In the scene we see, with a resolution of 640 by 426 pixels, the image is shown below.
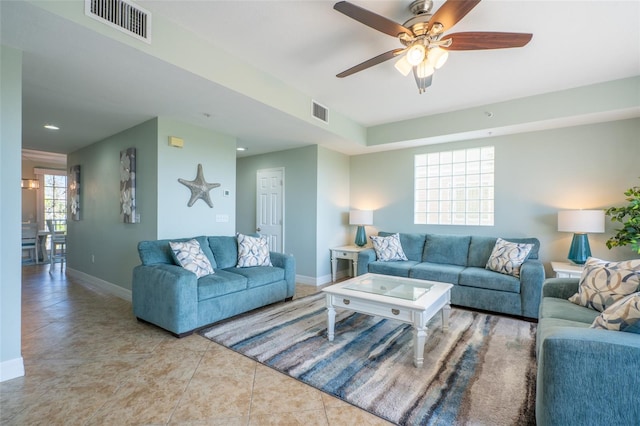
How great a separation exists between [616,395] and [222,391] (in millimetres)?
2130

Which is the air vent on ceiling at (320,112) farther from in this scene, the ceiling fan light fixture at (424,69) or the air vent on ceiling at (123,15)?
the air vent on ceiling at (123,15)

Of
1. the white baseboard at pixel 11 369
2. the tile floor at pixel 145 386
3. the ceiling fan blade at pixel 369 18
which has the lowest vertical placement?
the tile floor at pixel 145 386

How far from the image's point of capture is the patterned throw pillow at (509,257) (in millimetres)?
3574

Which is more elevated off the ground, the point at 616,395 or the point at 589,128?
the point at 589,128

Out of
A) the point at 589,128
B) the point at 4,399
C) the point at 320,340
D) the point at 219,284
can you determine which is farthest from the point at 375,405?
the point at 589,128

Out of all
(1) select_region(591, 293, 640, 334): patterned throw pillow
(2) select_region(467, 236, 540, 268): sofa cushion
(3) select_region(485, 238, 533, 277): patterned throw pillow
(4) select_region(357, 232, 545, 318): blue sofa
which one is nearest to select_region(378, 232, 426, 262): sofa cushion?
(4) select_region(357, 232, 545, 318): blue sofa

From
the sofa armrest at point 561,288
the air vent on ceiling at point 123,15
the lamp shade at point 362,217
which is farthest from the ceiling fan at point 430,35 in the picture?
the lamp shade at point 362,217

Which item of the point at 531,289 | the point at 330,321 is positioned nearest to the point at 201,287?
the point at 330,321

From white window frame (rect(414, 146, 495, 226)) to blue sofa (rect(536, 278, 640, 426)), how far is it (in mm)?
3431

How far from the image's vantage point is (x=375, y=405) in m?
1.84

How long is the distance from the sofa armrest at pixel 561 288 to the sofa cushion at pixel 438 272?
117cm

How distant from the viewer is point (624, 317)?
1.46 m

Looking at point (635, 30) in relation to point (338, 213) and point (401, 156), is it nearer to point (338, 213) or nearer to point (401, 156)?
point (401, 156)

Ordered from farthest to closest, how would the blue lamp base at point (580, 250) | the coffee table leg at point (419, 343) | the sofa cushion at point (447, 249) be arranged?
the sofa cushion at point (447, 249) → the blue lamp base at point (580, 250) → the coffee table leg at point (419, 343)
